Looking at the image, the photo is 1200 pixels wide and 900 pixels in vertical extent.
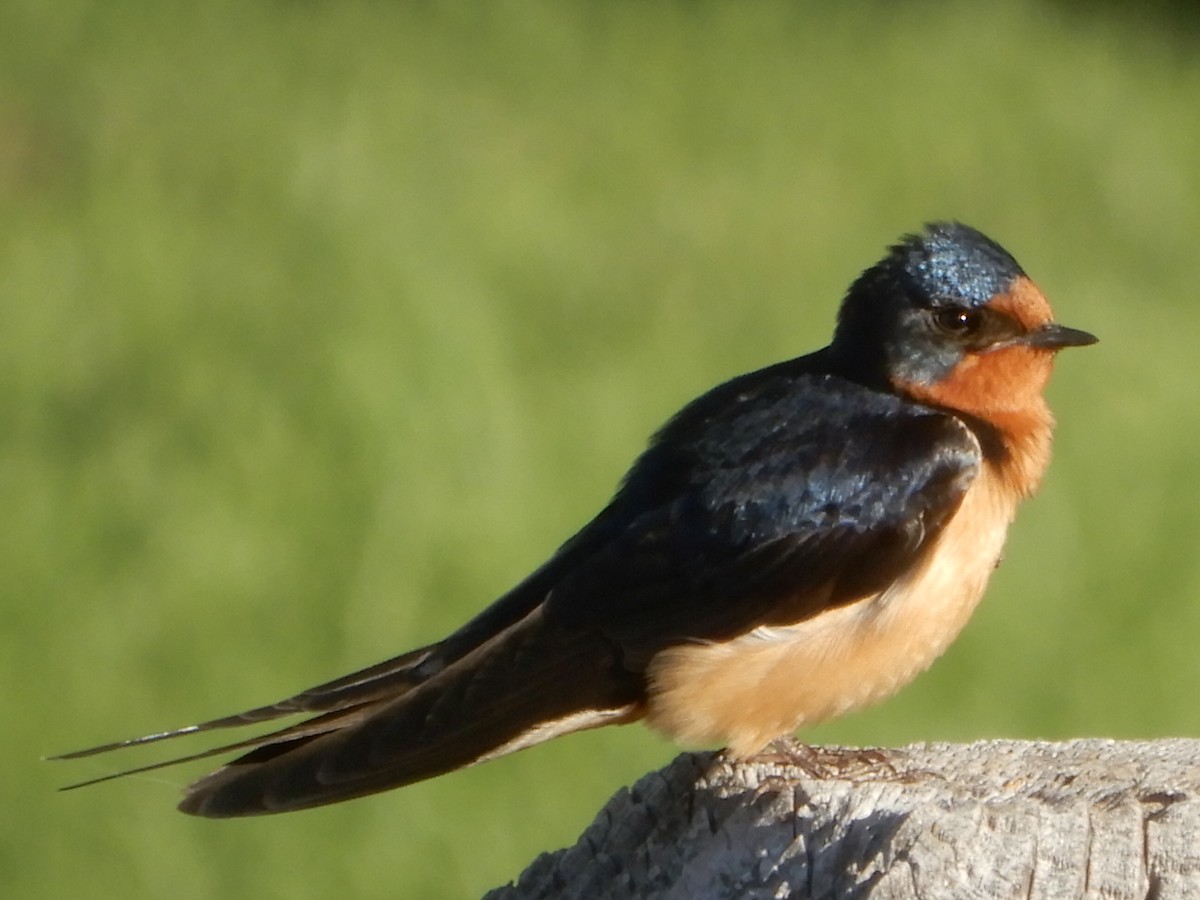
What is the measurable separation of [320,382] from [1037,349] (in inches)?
151

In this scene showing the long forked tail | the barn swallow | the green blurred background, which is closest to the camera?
the long forked tail

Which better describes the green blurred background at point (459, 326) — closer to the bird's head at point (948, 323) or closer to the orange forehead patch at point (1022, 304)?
the bird's head at point (948, 323)

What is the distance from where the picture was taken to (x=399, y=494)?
24.6ft

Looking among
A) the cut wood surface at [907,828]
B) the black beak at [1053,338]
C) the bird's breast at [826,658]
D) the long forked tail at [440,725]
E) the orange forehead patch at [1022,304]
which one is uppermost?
the orange forehead patch at [1022,304]

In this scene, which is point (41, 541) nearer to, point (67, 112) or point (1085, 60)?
point (67, 112)

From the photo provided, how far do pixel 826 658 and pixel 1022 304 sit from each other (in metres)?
0.88

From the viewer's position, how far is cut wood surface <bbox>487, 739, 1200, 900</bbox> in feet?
9.61

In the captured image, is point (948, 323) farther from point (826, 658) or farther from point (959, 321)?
point (826, 658)

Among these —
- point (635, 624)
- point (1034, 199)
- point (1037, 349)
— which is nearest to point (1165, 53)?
point (1034, 199)

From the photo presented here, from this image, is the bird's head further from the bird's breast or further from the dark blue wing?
the bird's breast

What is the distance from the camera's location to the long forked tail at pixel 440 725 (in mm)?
3738

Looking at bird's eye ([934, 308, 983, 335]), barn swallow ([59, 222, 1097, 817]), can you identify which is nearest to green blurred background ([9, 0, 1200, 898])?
barn swallow ([59, 222, 1097, 817])

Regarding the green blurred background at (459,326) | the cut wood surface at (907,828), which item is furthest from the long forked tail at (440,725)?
the green blurred background at (459,326)

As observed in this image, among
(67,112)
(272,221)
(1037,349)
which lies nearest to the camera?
(1037,349)
